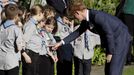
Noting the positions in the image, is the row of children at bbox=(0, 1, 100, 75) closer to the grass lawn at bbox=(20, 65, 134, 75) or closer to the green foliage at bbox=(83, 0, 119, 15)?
the grass lawn at bbox=(20, 65, 134, 75)

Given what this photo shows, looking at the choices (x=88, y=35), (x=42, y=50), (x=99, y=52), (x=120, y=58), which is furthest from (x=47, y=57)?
(x=99, y=52)

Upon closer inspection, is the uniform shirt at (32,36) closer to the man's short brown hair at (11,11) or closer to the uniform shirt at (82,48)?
the man's short brown hair at (11,11)

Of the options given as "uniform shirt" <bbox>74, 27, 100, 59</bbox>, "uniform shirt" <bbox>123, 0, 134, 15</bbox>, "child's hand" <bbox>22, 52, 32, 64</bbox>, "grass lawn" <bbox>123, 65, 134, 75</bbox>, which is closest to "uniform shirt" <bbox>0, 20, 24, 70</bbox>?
"child's hand" <bbox>22, 52, 32, 64</bbox>

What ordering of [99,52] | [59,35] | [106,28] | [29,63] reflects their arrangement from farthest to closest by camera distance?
1. [99,52]
2. [59,35]
3. [29,63]
4. [106,28]

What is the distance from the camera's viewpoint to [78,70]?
10734 mm

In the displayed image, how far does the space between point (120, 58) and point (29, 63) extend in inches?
64.5

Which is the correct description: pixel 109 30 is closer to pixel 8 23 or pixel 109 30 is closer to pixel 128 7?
pixel 8 23

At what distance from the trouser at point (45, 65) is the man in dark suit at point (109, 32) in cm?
151

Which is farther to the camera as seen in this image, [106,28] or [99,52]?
[99,52]

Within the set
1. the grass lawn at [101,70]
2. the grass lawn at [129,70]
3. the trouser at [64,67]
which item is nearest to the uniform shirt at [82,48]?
the trouser at [64,67]

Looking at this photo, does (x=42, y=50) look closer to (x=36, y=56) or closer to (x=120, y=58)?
(x=36, y=56)

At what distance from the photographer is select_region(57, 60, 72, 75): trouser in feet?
34.7

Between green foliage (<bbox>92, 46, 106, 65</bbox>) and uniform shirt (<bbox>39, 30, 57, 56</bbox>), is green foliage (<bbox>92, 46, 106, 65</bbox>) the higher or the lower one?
→ the lower one

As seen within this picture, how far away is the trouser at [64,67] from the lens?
10570mm
